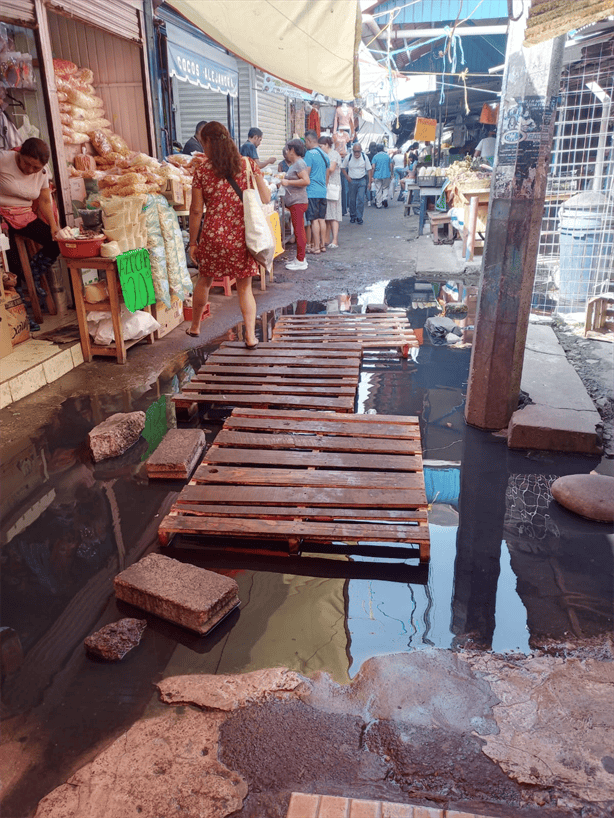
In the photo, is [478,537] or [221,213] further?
[221,213]

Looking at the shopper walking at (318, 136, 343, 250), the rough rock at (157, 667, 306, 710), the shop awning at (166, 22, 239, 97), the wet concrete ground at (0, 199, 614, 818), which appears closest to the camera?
the wet concrete ground at (0, 199, 614, 818)

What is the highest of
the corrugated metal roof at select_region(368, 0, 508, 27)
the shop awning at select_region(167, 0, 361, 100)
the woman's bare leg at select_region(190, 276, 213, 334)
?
the corrugated metal roof at select_region(368, 0, 508, 27)

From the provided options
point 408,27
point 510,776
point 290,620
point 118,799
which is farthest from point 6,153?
point 408,27

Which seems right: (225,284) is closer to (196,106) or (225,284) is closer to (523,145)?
(523,145)

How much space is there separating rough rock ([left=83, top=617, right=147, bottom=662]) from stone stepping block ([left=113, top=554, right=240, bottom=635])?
0.12 metres

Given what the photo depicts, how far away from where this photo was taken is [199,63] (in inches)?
383

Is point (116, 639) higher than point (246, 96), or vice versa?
point (246, 96)

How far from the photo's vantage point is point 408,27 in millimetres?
14500

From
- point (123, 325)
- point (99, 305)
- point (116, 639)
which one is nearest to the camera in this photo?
point (116, 639)

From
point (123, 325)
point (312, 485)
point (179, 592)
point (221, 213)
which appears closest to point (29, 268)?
point (123, 325)

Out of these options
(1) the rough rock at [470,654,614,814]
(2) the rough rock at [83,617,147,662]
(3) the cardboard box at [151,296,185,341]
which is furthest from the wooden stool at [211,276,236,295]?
(1) the rough rock at [470,654,614,814]

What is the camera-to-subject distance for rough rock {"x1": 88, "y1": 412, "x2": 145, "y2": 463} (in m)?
4.13

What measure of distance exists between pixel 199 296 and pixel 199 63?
575 centimetres

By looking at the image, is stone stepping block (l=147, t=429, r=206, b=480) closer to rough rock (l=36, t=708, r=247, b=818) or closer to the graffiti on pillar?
rough rock (l=36, t=708, r=247, b=818)
